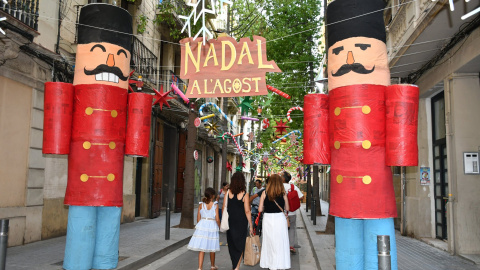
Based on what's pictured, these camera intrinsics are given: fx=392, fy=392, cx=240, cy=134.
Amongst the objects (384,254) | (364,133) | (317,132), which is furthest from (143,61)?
(384,254)

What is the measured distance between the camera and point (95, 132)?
21.2ft

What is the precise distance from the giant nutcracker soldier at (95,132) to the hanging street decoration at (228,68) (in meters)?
1.16

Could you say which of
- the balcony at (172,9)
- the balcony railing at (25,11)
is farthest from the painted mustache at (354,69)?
the balcony at (172,9)

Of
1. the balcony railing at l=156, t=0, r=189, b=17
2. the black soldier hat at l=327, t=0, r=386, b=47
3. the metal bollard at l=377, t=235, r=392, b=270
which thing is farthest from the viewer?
the balcony railing at l=156, t=0, r=189, b=17

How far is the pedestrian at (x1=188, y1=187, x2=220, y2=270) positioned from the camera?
23.4ft

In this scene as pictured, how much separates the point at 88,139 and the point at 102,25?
196 centimetres

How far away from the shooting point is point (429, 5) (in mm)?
8062

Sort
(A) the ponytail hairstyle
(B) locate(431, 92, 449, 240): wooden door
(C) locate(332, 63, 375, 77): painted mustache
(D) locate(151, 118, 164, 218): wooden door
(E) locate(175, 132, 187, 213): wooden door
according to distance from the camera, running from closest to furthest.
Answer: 1. (C) locate(332, 63, 375, 77): painted mustache
2. (A) the ponytail hairstyle
3. (B) locate(431, 92, 449, 240): wooden door
4. (D) locate(151, 118, 164, 218): wooden door
5. (E) locate(175, 132, 187, 213): wooden door

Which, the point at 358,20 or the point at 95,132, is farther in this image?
the point at 95,132

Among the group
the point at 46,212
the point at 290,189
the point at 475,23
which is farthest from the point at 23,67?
the point at 475,23

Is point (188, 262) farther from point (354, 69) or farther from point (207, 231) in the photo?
point (354, 69)

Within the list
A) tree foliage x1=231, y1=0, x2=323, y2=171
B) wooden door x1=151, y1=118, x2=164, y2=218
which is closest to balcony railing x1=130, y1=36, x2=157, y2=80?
wooden door x1=151, y1=118, x2=164, y2=218

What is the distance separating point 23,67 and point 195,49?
5.52 m

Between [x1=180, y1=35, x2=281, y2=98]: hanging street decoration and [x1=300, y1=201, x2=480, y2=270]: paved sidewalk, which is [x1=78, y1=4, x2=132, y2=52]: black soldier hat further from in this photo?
[x1=300, y1=201, x2=480, y2=270]: paved sidewalk
